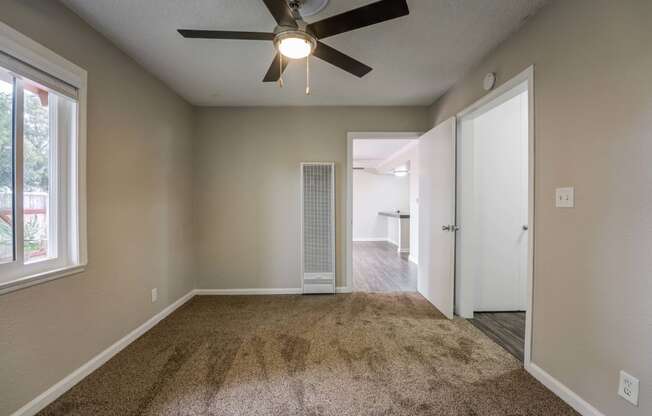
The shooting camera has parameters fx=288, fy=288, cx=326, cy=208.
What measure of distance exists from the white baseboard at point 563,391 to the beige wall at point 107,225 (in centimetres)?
299

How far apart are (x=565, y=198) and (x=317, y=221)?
246cm

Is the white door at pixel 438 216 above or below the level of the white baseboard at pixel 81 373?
above

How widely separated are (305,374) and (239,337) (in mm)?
811

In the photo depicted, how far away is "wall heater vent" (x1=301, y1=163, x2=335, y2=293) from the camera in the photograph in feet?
11.8

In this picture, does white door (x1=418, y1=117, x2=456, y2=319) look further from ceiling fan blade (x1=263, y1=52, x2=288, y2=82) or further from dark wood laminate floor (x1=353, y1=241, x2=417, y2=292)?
ceiling fan blade (x1=263, y1=52, x2=288, y2=82)

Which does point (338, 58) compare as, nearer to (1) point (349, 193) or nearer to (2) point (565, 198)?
(2) point (565, 198)

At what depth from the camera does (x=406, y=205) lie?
936cm

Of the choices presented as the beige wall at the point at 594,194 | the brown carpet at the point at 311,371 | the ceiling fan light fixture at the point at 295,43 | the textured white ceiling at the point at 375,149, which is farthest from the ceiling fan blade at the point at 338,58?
the textured white ceiling at the point at 375,149

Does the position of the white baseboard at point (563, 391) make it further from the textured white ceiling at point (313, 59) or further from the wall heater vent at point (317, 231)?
the textured white ceiling at point (313, 59)

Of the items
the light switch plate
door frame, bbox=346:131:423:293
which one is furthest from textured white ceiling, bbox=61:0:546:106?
the light switch plate

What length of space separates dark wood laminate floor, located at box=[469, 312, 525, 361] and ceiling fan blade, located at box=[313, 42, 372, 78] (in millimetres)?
2386

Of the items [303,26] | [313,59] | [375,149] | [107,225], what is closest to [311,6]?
[303,26]

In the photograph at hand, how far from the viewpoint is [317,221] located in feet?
11.8

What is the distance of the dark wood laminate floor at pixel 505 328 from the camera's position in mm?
2344
